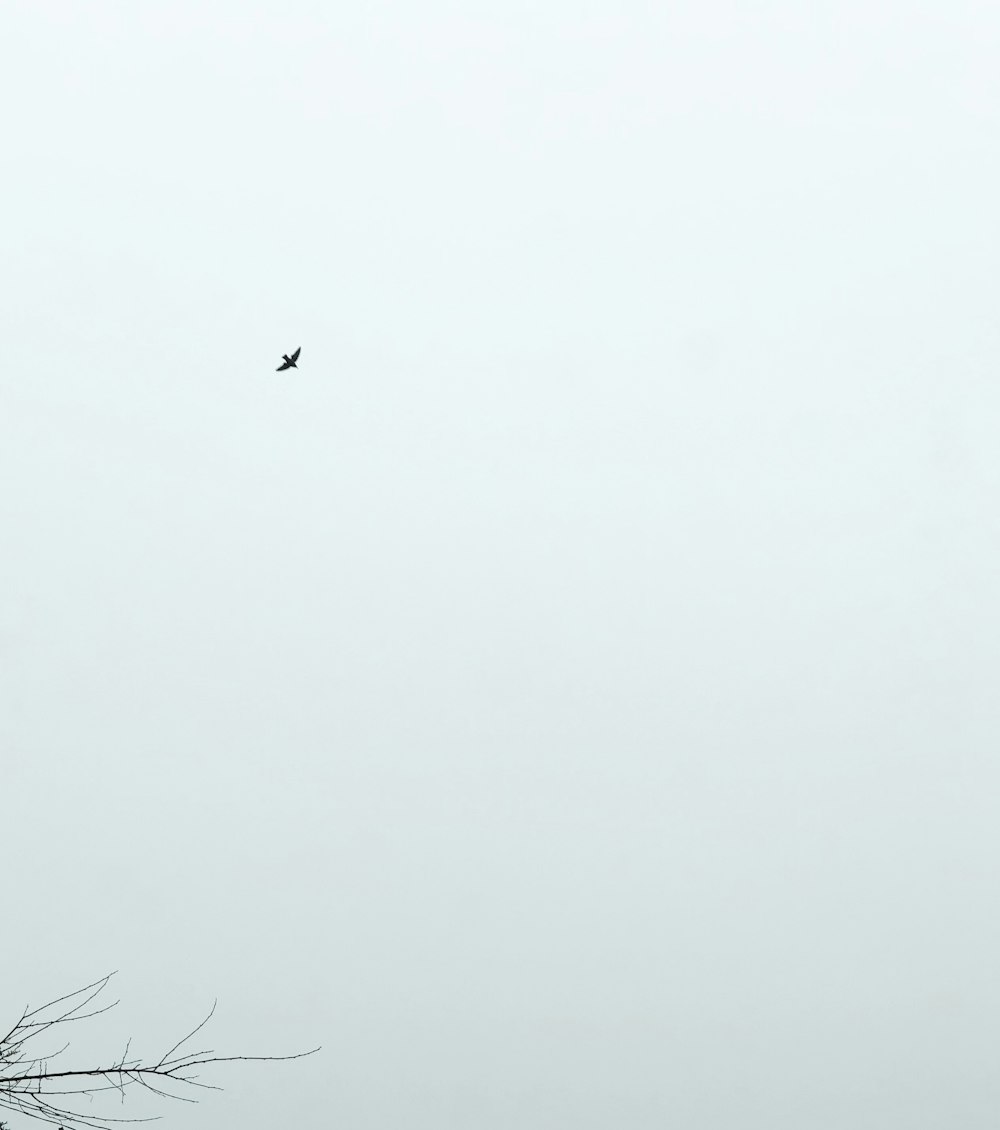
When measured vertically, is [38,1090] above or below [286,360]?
below

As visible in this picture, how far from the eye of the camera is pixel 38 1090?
6.34m

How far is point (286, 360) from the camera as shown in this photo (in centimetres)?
2516

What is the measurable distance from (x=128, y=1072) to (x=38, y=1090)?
0.44 metres

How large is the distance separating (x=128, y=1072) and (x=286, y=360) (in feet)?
65.4

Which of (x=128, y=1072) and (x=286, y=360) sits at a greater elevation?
(x=286, y=360)

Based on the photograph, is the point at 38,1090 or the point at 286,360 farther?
the point at 286,360

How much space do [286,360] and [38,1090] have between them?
790 inches

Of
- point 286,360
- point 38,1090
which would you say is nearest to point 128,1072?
point 38,1090

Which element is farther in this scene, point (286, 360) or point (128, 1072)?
point (286, 360)

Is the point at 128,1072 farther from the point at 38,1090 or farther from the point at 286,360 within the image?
the point at 286,360

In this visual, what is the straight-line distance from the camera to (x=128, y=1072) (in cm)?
654
